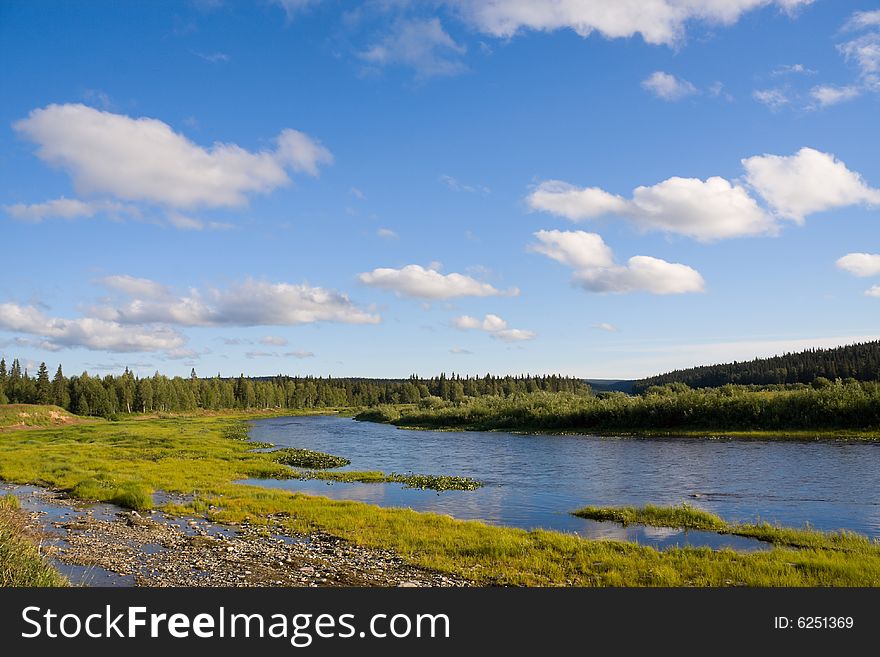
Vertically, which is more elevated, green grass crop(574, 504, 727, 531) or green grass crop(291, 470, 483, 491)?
green grass crop(574, 504, 727, 531)

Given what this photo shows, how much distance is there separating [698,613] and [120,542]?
2198cm

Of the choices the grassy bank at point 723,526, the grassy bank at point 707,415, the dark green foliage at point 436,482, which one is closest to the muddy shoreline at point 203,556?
the grassy bank at point 723,526

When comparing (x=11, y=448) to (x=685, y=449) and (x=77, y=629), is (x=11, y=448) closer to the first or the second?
(x=77, y=629)

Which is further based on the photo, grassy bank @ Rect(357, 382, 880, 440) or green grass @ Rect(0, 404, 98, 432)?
green grass @ Rect(0, 404, 98, 432)

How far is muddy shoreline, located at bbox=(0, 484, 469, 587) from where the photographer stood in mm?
19094

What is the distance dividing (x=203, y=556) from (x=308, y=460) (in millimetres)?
39790

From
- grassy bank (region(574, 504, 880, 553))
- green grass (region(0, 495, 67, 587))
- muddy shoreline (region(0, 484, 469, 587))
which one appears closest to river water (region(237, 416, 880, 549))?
grassy bank (region(574, 504, 880, 553))

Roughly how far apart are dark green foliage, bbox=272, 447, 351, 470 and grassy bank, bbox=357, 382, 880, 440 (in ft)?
145

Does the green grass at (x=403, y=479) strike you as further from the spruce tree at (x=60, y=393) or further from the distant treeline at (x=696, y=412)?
the spruce tree at (x=60, y=393)

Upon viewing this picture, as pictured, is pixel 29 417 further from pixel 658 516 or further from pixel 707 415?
pixel 658 516

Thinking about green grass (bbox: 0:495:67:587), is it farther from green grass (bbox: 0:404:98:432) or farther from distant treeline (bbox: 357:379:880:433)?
green grass (bbox: 0:404:98:432)

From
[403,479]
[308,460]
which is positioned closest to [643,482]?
[403,479]

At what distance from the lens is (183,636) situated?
12766 mm

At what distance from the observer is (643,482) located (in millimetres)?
43312
